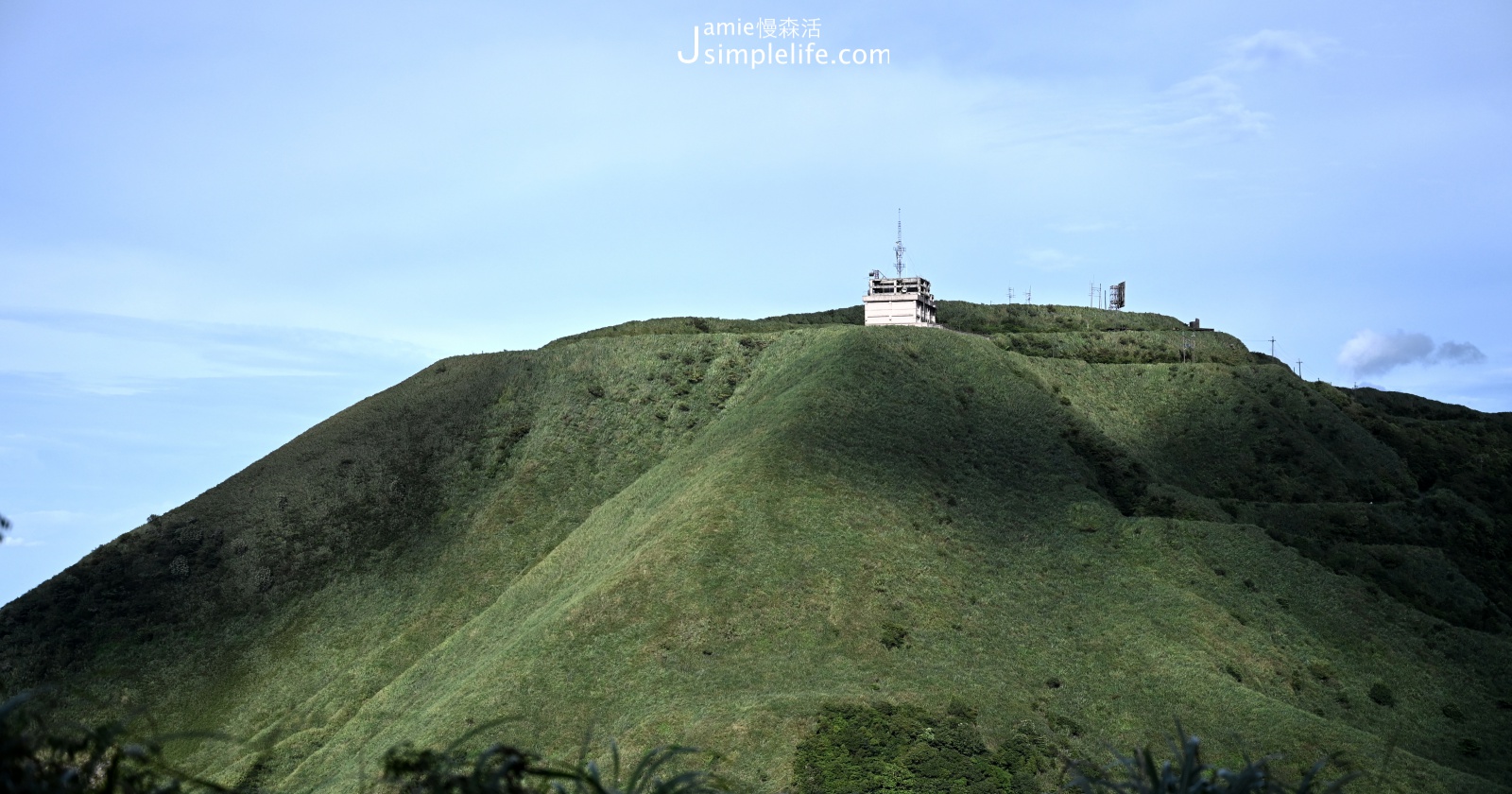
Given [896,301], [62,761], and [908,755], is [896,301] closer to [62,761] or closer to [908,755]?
[908,755]

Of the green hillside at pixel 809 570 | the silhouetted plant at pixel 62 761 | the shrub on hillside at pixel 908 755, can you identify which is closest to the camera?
the silhouetted plant at pixel 62 761

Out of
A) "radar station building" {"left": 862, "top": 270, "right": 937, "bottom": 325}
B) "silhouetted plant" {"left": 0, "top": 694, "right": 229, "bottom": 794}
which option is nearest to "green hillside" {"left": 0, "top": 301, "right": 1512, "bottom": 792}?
"radar station building" {"left": 862, "top": 270, "right": 937, "bottom": 325}

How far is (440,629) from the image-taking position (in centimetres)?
10594

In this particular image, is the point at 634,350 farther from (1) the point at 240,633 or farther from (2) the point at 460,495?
(1) the point at 240,633

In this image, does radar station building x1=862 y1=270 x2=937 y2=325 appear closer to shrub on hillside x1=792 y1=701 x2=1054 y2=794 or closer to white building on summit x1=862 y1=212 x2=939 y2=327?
white building on summit x1=862 y1=212 x2=939 y2=327

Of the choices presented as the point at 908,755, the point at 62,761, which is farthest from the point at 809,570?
the point at 62,761

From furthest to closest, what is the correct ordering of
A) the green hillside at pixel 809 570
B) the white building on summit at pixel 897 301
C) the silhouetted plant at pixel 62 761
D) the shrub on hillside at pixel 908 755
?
the white building on summit at pixel 897 301 → the green hillside at pixel 809 570 → the shrub on hillside at pixel 908 755 → the silhouetted plant at pixel 62 761

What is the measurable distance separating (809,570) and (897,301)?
76220 mm

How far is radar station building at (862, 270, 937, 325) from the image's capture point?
516 ft

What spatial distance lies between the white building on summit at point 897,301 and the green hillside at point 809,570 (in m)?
10.9

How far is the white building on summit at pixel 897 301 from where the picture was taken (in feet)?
516

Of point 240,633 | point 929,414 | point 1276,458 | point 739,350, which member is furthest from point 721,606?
point 1276,458

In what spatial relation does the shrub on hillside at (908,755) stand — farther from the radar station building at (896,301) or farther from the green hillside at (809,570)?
the radar station building at (896,301)

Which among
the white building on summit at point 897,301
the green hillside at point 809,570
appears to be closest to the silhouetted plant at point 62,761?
the green hillside at point 809,570
